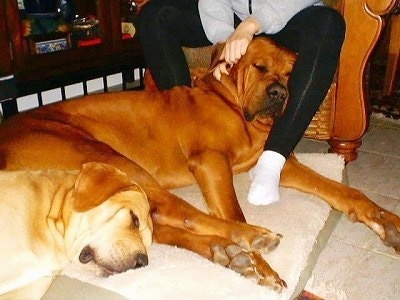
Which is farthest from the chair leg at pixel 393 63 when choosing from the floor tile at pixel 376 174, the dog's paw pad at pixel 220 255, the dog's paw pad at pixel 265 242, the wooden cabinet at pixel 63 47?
the dog's paw pad at pixel 220 255

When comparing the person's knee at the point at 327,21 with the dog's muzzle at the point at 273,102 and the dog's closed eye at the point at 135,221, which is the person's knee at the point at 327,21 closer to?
the dog's muzzle at the point at 273,102

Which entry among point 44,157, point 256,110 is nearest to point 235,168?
point 256,110

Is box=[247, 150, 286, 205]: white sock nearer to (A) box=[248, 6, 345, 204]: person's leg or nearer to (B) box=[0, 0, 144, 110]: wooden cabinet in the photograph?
(A) box=[248, 6, 345, 204]: person's leg

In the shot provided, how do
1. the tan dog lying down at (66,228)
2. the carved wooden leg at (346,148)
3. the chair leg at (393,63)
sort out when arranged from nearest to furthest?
1. the tan dog lying down at (66,228)
2. the carved wooden leg at (346,148)
3. the chair leg at (393,63)

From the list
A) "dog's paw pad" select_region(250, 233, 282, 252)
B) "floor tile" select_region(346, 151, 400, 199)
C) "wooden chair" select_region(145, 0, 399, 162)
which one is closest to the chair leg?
"floor tile" select_region(346, 151, 400, 199)

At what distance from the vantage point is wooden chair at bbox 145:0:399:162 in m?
1.96

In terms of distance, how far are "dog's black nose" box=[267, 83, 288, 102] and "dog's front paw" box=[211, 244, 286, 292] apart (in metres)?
A: 0.55

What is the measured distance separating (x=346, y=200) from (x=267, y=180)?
0.26 m

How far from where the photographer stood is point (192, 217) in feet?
4.58

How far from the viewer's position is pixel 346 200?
5.41 feet

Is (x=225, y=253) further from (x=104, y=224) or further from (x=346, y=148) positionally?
(x=346, y=148)

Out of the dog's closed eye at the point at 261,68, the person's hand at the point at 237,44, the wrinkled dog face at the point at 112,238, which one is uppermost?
the person's hand at the point at 237,44

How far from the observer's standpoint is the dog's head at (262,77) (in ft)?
5.44

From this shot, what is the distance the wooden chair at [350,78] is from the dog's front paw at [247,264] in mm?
992
